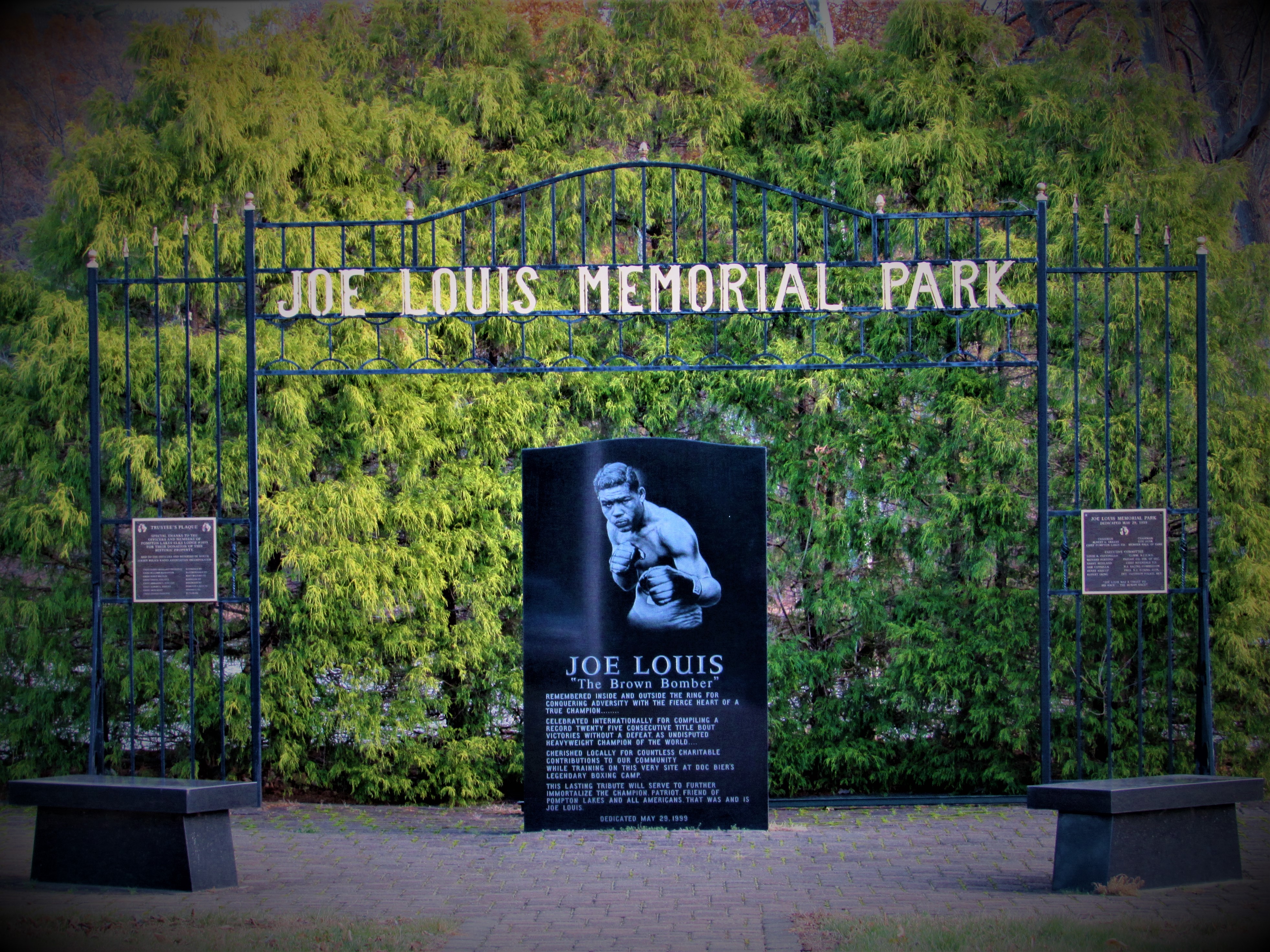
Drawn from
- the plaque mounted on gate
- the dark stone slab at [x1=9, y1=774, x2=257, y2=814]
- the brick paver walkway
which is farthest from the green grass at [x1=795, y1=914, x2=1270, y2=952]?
the dark stone slab at [x1=9, y1=774, x2=257, y2=814]

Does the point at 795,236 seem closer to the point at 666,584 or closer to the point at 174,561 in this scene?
the point at 666,584

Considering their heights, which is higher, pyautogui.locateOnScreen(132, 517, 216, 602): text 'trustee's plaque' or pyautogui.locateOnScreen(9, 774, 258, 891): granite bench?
pyautogui.locateOnScreen(132, 517, 216, 602): text 'trustee's plaque'

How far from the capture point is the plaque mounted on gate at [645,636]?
6.53m

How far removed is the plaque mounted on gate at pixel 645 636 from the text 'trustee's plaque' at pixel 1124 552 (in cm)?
174

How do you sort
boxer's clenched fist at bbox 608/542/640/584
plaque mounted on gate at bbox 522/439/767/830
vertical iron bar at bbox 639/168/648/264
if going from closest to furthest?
plaque mounted on gate at bbox 522/439/767/830, boxer's clenched fist at bbox 608/542/640/584, vertical iron bar at bbox 639/168/648/264

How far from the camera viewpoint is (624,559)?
663cm

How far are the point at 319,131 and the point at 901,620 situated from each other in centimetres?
521

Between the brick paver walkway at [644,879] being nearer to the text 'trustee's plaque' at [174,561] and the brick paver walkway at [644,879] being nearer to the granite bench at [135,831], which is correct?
the granite bench at [135,831]

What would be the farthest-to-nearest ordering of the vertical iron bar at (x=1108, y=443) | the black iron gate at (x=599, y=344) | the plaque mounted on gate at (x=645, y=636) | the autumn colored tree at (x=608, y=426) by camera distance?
the autumn colored tree at (x=608, y=426) < the black iron gate at (x=599, y=344) < the plaque mounted on gate at (x=645, y=636) < the vertical iron bar at (x=1108, y=443)

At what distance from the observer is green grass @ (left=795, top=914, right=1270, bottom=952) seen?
4.38 meters

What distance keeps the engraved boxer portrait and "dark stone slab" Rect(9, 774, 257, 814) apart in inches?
89.5

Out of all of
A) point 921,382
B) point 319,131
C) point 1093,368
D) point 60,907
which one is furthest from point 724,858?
point 319,131

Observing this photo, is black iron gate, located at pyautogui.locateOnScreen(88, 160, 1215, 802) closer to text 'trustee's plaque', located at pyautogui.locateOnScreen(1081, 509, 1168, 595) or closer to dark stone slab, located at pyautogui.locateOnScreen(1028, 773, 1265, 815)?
text 'trustee's plaque', located at pyautogui.locateOnScreen(1081, 509, 1168, 595)

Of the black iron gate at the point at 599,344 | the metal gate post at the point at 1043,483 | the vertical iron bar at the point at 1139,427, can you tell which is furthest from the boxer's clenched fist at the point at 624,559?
the vertical iron bar at the point at 1139,427
